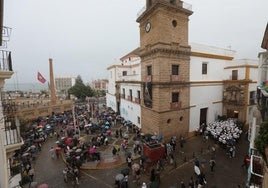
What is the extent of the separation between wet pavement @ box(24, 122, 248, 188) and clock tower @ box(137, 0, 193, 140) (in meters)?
3.30

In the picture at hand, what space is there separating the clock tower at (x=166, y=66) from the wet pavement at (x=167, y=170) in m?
3.30

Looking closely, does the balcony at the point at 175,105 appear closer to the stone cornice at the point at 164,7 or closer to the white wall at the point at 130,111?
the white wall at the point at 130,111

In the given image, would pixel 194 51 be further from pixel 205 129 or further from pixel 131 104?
pixel 131 104

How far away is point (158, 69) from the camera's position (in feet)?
46.9

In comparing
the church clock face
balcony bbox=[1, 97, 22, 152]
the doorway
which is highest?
the church clock face

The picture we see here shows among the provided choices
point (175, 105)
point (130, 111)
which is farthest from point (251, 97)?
point (130, 111)

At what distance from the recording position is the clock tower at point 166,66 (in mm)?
14125

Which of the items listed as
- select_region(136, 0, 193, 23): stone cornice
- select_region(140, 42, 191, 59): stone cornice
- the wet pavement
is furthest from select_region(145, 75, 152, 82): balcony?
the wet pavement

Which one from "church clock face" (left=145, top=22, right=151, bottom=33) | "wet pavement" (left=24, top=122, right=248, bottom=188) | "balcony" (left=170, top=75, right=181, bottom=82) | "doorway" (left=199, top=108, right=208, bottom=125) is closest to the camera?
"wet pavement" (left=24, top=122, right=248, bottom=188)

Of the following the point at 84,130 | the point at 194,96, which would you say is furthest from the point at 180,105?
the point at 84,130

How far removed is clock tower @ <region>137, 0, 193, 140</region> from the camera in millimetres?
14125

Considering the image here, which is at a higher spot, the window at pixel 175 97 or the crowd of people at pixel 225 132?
the window at pixel 175 97

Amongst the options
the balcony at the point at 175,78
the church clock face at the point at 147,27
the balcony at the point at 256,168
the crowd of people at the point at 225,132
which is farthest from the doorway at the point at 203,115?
the church clock face at the point at 147,27

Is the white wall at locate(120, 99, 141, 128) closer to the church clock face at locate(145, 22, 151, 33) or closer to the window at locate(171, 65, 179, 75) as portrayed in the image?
the window at locate(171, 65, 179, 75)
